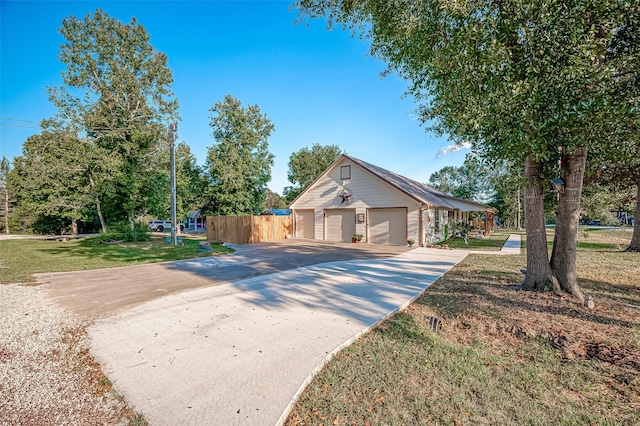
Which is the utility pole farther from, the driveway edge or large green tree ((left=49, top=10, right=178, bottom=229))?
the driveway edge

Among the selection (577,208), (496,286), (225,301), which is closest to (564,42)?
(577,208)

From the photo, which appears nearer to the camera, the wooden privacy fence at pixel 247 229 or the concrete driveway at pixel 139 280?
the concrete driveway at pixel 139 280

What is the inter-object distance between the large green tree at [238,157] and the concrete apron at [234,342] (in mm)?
19179

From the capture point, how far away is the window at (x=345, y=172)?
706 inches

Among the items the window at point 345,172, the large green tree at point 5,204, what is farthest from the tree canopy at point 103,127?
the large green tree at point 5,204

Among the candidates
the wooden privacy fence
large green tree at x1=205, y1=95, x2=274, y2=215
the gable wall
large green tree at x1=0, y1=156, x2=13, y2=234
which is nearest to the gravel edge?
the wooden privacy fence

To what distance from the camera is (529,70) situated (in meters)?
4.37

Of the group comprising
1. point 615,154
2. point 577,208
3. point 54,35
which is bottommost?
point 577,208

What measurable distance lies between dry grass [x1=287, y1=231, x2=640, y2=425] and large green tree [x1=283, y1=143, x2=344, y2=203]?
31123mm

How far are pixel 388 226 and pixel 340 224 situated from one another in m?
3.36

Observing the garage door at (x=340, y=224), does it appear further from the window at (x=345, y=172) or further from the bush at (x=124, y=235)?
the bush at (x=124, y=235)

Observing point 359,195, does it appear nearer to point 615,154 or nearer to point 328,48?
point 328,48

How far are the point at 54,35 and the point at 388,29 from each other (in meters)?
26.1

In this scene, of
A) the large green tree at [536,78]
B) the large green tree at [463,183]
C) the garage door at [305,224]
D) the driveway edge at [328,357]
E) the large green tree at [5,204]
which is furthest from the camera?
the large green tree at [463,183]
